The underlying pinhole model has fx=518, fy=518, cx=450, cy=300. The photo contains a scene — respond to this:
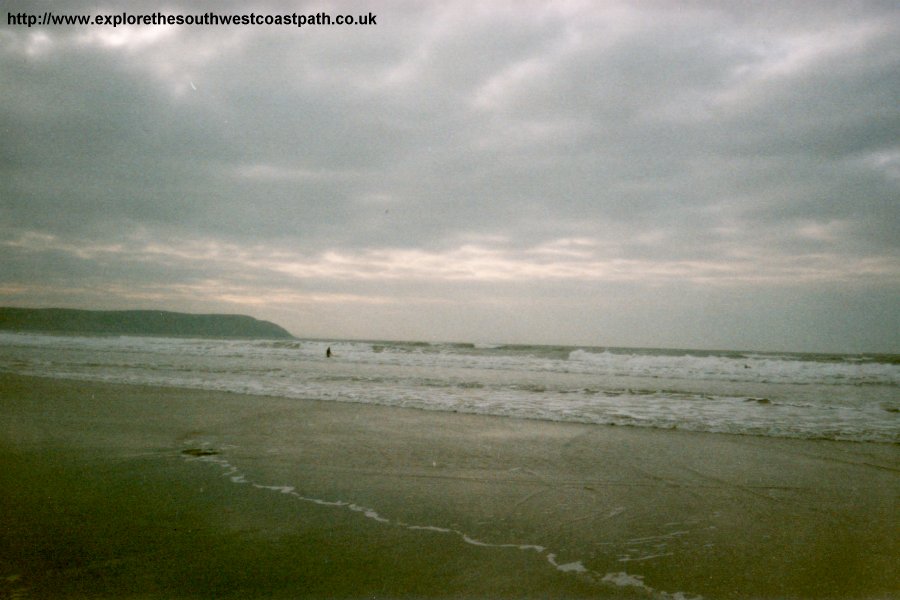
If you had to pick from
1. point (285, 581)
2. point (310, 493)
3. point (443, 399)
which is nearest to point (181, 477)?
point (310, 493)

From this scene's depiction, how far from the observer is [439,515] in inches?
154

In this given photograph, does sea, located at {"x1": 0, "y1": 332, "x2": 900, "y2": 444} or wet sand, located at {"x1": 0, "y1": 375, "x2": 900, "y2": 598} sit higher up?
wet sand, located at {"x1": 0, "y1": 375, "x2": 900, "y2": 598}

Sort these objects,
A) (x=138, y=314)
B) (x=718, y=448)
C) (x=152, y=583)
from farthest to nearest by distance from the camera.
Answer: (x=138, y=314), (x=718, y=448), (x=152, y=583)

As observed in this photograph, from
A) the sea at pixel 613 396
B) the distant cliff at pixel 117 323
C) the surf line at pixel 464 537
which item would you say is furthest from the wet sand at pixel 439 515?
the distant cliff at pixel 117 323

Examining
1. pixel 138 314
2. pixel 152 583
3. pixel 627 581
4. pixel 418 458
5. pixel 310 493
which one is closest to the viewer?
pixel 152 583

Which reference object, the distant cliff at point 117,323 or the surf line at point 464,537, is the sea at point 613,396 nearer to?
the surf line at point 464,537

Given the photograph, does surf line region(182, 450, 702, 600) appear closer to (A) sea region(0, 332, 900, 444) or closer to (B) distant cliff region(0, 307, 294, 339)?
(A) sea region(0, 332, 900, 444)

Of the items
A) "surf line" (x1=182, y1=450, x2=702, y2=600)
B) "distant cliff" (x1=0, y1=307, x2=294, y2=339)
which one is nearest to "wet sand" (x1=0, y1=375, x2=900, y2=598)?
"surf line" (x1=182, y1=450, x2=702, y2=600)

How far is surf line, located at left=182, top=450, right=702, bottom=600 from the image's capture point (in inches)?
111

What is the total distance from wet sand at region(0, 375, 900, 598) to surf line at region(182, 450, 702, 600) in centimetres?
2

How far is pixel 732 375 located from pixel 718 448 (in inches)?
635

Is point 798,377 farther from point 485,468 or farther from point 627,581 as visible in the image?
point 627,581

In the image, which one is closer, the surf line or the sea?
the surf line

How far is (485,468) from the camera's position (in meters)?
5.34
